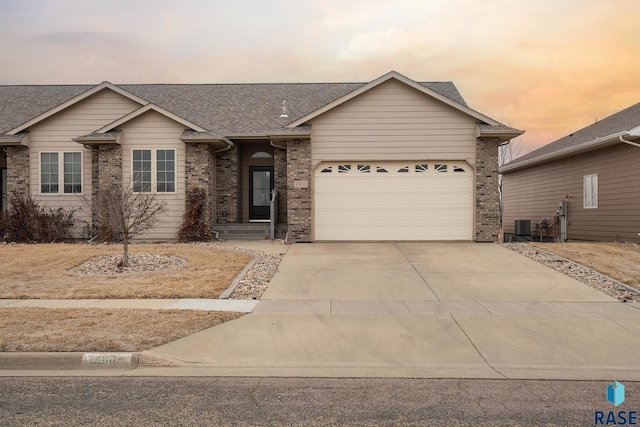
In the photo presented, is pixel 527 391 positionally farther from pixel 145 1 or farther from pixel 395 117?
pixel 145 1

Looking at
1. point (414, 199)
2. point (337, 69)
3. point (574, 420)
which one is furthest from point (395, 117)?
point (337, 69)

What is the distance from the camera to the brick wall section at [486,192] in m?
16.9

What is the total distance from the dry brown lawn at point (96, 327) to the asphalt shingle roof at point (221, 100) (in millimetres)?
11910

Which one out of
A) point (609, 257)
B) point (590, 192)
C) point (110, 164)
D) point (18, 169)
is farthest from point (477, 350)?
point (18, 169)

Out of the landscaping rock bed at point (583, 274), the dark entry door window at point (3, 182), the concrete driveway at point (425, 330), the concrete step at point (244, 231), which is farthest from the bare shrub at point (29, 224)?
the landscaping rock bed at point (583, 274)

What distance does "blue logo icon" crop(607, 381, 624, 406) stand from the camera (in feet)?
16.3

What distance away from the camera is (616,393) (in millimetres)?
5109

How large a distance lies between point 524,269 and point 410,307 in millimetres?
4831

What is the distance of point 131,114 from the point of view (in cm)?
1781

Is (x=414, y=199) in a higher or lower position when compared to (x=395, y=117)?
lower

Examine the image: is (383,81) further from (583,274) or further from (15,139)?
(15,139)

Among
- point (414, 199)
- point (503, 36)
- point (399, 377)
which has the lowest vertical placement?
point (399, 377)

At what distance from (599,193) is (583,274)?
8433mm

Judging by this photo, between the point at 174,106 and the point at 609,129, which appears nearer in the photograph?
the point at 609,129
